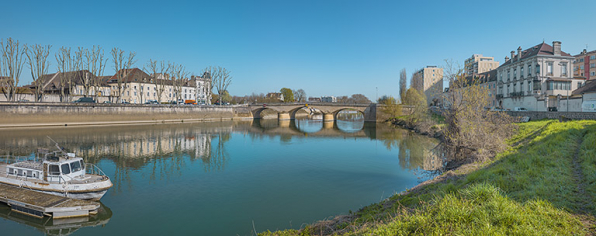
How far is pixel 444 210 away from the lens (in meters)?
7.48

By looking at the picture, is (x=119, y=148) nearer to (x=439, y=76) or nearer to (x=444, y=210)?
(x=444, y=210)

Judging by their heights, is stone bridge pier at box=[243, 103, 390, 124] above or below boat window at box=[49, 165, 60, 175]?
above

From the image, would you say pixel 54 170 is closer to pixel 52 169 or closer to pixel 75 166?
pixel 52 169

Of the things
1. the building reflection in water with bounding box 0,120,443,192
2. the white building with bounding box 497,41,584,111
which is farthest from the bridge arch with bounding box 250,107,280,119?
the white building with bounding box 497,41,584,111

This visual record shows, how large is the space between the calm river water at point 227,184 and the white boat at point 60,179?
1.12 m

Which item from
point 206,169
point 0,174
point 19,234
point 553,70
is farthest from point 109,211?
point 553,70

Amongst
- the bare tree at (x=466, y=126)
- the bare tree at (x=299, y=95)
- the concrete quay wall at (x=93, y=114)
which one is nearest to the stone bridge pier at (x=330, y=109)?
the concrete quay wall at (x=93, y=114)

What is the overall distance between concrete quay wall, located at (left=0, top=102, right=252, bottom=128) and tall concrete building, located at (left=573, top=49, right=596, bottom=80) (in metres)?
81.1

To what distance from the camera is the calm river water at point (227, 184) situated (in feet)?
41.3

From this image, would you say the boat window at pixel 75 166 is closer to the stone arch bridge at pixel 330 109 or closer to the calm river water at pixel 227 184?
the calm river water at pixel 227 184

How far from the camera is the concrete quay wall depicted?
153 ft

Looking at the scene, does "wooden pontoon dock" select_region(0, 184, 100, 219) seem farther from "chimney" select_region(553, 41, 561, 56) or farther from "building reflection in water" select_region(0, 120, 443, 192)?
"chimney" select_region(553, 41, 561, 56)

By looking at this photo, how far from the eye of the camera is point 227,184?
725 inches

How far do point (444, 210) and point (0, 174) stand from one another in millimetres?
20617
